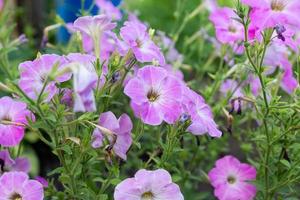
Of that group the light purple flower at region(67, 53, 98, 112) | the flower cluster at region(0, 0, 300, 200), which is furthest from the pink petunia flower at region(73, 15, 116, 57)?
the light purple flower at region(67, 53, 98, 112)

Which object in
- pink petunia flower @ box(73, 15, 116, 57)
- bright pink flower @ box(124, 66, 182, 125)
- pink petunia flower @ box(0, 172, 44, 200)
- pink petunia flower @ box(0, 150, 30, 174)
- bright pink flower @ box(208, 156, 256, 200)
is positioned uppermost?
pink petunia flower @ box(73, 15, 116, 57)

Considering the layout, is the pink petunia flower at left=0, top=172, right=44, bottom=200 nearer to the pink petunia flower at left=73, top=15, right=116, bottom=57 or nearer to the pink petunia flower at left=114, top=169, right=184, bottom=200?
the pink petunia flower at left=114, top=169, right=184, bottom=200

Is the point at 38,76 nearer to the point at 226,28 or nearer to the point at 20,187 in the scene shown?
the point at 20,187

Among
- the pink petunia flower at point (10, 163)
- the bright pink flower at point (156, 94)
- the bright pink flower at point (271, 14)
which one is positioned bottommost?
the pink petunia flower at point (10, 163)

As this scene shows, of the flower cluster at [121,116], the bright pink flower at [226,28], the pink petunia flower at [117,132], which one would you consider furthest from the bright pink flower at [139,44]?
the bright pink flower at [226,28]

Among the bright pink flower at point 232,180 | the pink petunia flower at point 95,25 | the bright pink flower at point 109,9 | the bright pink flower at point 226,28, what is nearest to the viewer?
the pink petunia flower at point 95,25

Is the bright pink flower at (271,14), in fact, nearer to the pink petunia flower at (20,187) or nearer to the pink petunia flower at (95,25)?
the pink petunia flower at (95,25)

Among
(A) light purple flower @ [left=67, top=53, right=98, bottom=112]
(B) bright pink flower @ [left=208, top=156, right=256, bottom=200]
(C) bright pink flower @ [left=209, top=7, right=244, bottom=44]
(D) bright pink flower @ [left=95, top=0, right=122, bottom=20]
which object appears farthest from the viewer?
(D) bright pink flower @ [left=95, top=0, right=122, bottom=20]

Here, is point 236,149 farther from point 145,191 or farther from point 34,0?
point 34,0
